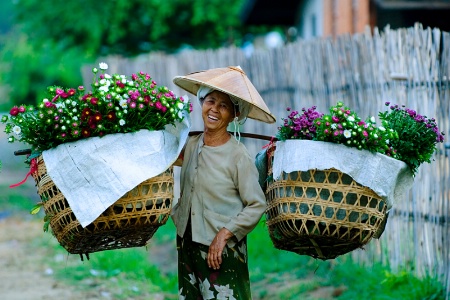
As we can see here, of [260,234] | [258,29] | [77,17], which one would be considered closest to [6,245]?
[260,234]

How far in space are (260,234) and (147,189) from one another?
16.6ft

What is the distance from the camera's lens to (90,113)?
3.64 m

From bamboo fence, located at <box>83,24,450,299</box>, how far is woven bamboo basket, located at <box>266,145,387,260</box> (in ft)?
6.05

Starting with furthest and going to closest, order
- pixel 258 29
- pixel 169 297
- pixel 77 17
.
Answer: pixel 258 29 → pixel 77 17 → pixel 169 297

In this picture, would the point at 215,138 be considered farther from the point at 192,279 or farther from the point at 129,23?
the point at 129,23

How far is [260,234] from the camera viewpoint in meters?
8.65

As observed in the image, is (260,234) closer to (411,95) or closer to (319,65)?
(319,65)

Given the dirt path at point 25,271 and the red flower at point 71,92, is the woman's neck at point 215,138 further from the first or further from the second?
the dirt path at point 25,271

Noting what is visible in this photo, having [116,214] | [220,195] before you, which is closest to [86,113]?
→ [116,214]

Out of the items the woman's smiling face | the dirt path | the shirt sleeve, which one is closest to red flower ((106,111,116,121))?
the woman's smiling face

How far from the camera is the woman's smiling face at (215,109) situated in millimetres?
3990

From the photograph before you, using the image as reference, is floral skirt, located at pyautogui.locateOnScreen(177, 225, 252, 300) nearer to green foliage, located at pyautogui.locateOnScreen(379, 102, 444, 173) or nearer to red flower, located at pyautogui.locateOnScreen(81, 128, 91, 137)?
red flower, located at pyautogui.locateOnScreen(81, 128, 91, 137)

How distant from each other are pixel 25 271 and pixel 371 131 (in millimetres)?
5134

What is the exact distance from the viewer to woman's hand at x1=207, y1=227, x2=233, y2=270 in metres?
3.93
